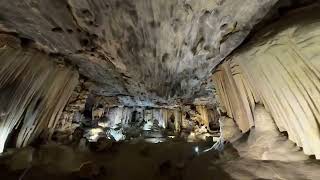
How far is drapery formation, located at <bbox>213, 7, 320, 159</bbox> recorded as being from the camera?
14.1 ft

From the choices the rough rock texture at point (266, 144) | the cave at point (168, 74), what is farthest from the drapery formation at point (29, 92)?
the rough rock texture at point (266, 144)

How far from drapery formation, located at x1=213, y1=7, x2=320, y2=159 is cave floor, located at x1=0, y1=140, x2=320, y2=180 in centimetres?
81

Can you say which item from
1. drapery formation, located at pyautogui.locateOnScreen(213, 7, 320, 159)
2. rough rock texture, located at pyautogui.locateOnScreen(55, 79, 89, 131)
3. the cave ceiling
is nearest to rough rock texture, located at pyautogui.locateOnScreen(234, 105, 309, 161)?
drapery formation, located at pyautogui.locateOnScreen(213, 7, 320, 159)

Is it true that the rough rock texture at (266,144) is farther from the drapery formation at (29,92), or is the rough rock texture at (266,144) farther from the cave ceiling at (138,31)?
the drapery formation at (29,92)

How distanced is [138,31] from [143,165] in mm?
4458

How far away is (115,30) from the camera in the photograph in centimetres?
595

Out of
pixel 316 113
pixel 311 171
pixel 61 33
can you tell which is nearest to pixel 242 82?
pixel 316 113

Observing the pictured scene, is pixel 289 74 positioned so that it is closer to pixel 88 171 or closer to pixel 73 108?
pixel 88 171

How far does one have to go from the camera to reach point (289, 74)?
4824 mm

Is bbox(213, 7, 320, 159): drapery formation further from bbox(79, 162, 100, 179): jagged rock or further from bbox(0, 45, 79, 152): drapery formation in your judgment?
bbox(0, 45, 79, 152): drapery formation

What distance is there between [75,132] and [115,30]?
23.2ft

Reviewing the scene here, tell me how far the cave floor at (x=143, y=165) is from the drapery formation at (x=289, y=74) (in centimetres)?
81

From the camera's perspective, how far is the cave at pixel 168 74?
4.75 m

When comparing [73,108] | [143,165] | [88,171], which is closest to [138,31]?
[88,171]
